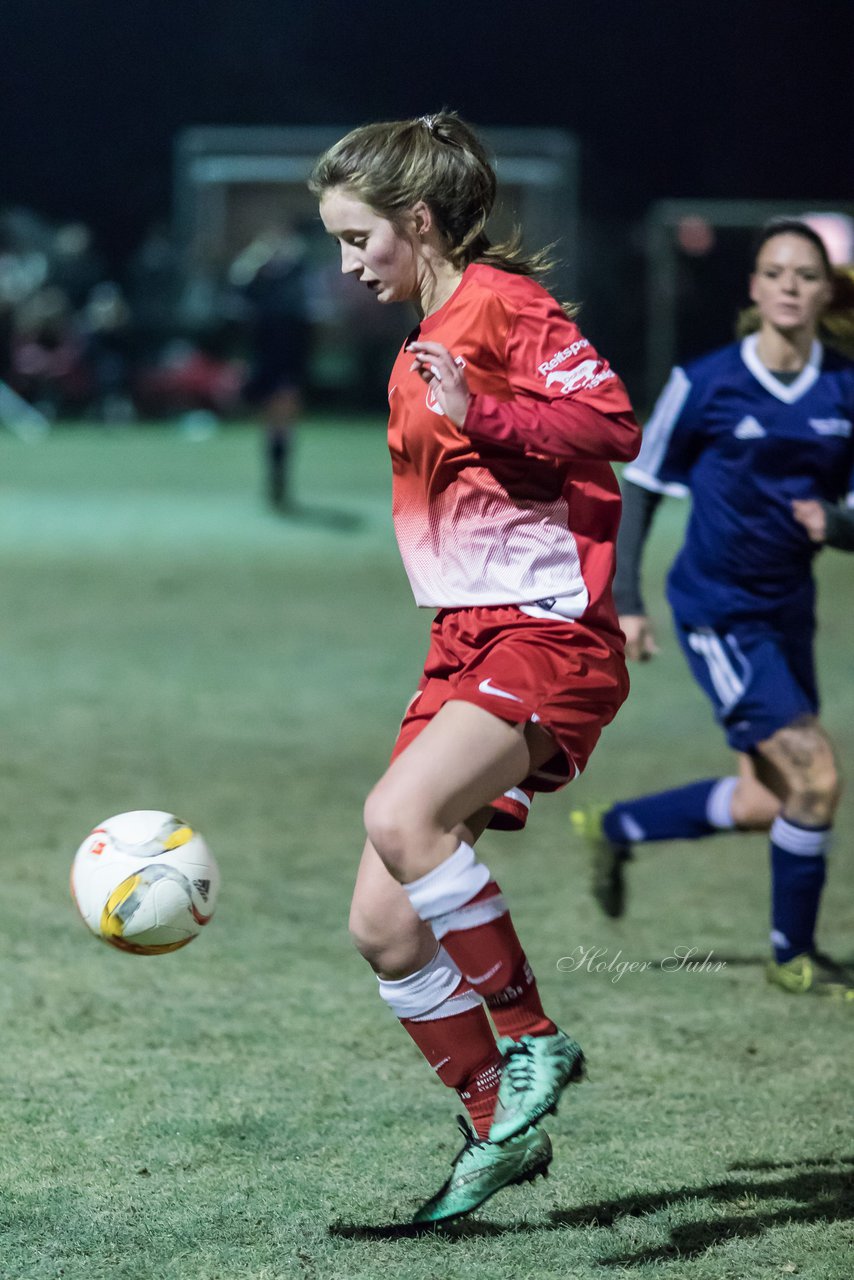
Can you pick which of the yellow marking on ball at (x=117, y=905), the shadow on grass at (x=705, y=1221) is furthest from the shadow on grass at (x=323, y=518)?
the shadow on grass at (x=705, y=1221)

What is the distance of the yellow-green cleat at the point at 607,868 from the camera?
4.56 m

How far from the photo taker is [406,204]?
274cm

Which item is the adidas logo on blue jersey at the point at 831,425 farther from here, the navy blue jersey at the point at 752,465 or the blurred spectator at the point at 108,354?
the blurred spectator at the point at 108,354

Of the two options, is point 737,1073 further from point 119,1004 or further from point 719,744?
point 719,744

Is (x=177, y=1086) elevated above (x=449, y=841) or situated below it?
below

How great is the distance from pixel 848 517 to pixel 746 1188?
5.47 ft

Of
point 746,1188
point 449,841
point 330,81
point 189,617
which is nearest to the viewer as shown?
point 449,841

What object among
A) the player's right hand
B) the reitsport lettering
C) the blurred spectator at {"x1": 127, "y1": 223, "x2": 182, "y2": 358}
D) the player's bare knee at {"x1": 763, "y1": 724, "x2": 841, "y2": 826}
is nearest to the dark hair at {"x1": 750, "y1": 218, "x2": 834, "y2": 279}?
the player's right hand

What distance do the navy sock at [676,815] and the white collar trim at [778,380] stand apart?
0.99m

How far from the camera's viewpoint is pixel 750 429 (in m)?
4.18

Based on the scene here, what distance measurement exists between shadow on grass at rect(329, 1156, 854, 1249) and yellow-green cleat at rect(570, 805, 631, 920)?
154cm

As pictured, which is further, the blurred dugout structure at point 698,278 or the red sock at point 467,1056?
the blurred dugout structure at point 698,278

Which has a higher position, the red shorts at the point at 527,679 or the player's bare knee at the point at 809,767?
the red shorts at the point at 527,679

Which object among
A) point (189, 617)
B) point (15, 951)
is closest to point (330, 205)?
point (15, 951)
